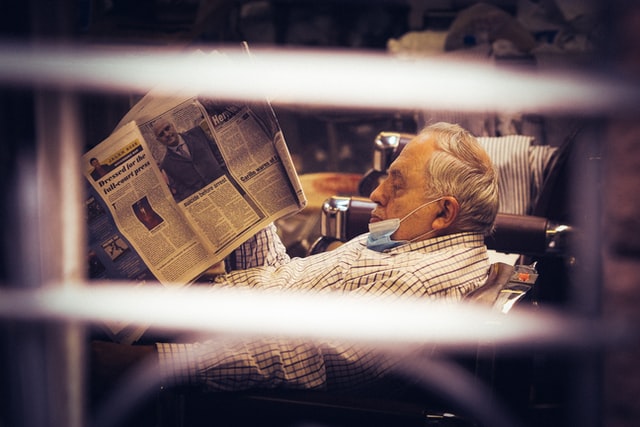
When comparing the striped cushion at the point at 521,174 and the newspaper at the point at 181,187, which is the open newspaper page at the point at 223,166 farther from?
the striped cushion at the point at 521,174

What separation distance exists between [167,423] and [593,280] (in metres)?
0.96

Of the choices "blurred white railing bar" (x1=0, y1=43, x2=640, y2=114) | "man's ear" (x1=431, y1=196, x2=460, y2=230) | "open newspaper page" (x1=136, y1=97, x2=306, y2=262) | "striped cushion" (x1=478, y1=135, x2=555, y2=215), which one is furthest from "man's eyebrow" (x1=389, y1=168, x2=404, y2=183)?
"blurred white railing bar" (x1=0, y1=43, x2=640, y2=114)

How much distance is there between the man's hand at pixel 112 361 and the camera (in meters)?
1.21

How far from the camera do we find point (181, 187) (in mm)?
1479

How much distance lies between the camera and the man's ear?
64.2 inches

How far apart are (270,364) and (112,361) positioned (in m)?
0.32

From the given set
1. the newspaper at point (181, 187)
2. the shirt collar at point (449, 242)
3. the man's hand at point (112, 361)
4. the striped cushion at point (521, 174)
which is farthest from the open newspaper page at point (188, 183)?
the striped cushion at point (521, 174)

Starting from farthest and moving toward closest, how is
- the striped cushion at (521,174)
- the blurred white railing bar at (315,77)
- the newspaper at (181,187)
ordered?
the striped cushion at (521,174) < the newspaper at (181,187) < the blurred white railing bar at (315,77)

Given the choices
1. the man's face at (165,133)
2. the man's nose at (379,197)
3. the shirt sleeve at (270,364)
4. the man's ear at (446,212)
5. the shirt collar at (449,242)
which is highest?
the man's face at (165,133)

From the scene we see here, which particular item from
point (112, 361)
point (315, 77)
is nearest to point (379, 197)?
point (112, 361)

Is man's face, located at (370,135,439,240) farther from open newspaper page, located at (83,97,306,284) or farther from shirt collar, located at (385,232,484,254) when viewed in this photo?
open newspaper page, located at (83,97,306,284)

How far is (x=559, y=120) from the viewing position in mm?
2779

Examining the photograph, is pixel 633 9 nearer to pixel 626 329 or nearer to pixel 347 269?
pixel 626 329

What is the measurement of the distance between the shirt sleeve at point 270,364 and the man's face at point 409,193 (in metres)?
0.45
